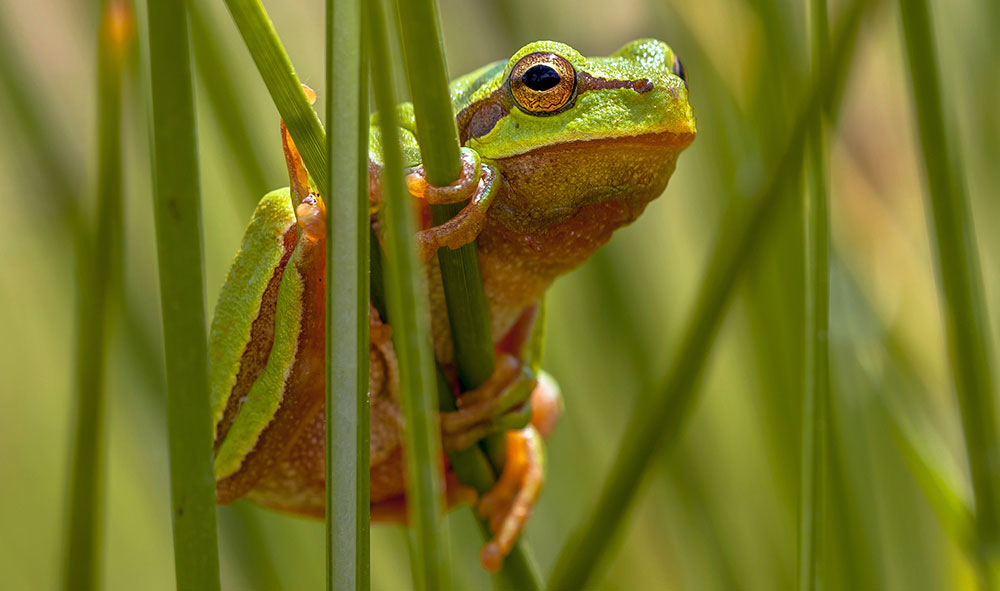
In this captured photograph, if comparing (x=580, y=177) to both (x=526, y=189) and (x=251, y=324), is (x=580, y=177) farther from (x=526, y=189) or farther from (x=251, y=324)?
(x=251, y=324)

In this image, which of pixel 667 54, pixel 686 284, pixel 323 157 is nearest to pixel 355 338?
pixel 323 157

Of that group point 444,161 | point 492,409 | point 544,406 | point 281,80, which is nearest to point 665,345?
point 544,406

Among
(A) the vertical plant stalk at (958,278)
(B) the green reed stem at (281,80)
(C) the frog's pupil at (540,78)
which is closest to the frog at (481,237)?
(C) the frog's pupil at (540,78)

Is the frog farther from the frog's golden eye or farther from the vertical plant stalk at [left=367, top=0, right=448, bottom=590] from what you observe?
the vertical plant stalk at [left=367, top=0, right=448, bottom=590]

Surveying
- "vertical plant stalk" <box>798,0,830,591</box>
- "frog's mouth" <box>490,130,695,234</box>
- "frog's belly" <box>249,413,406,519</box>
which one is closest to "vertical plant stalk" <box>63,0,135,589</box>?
"frog's belly" <box>249,413,406,519</box>

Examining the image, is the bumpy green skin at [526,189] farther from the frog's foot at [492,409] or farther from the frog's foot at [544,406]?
the frog's foot at [544,406]

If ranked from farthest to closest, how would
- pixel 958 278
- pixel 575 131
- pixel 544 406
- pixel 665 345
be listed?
1. pixel 665 345
2. pixel 544 406
3. pixel 575 131
4. pixel 958 278

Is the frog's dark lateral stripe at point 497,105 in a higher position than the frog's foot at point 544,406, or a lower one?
higher
